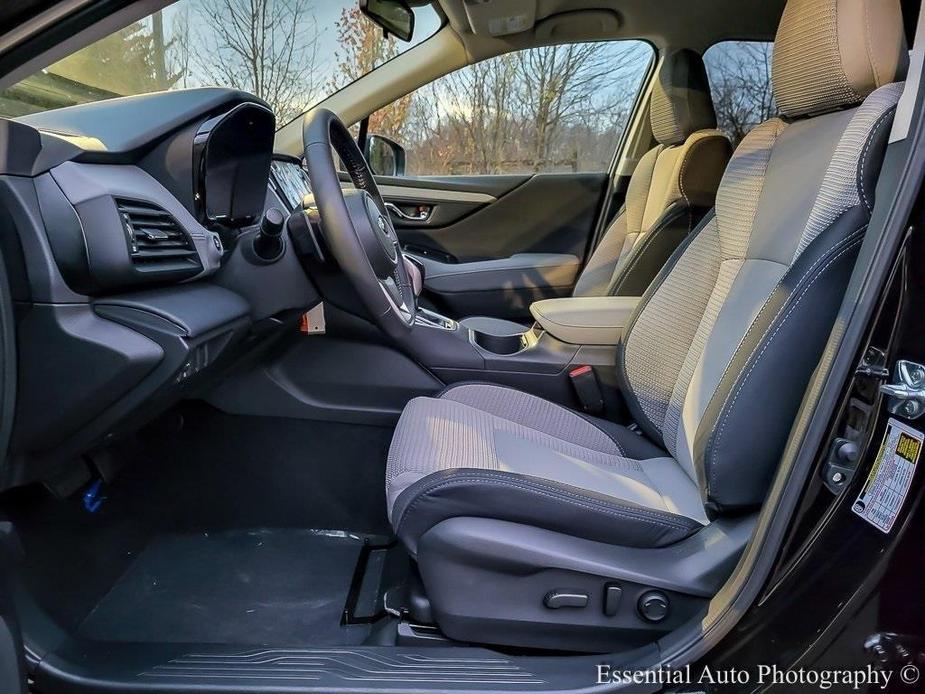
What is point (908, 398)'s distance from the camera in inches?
32.3

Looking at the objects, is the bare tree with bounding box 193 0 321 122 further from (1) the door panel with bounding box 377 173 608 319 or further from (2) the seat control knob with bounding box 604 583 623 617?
(2) the seat control knob with bounding box 604 583 623 617

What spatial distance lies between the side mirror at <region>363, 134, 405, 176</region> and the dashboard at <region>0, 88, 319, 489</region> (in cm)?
146

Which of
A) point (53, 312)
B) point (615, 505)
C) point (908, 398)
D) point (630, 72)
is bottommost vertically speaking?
point (615, 505)

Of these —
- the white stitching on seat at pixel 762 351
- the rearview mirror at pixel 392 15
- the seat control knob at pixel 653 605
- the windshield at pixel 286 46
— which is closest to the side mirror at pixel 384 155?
the windshield at pixel 286 46

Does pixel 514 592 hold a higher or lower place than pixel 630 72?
lower

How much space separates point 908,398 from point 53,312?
1066mm

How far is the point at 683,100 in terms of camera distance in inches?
91.4

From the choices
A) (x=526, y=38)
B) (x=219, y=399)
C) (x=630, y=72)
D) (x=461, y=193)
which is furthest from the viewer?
(x=461, y=193)

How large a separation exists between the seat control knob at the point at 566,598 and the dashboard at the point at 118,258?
660mm

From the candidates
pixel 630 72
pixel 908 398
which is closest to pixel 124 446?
pixel 908 398

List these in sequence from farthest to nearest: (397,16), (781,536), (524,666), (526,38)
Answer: (526,38) → (397,16) → (524,666) → (781,536)

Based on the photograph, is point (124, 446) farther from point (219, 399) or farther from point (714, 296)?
point (714, 296)

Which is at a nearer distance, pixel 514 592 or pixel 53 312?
pixel 53 312

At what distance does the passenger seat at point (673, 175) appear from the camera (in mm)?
2189
